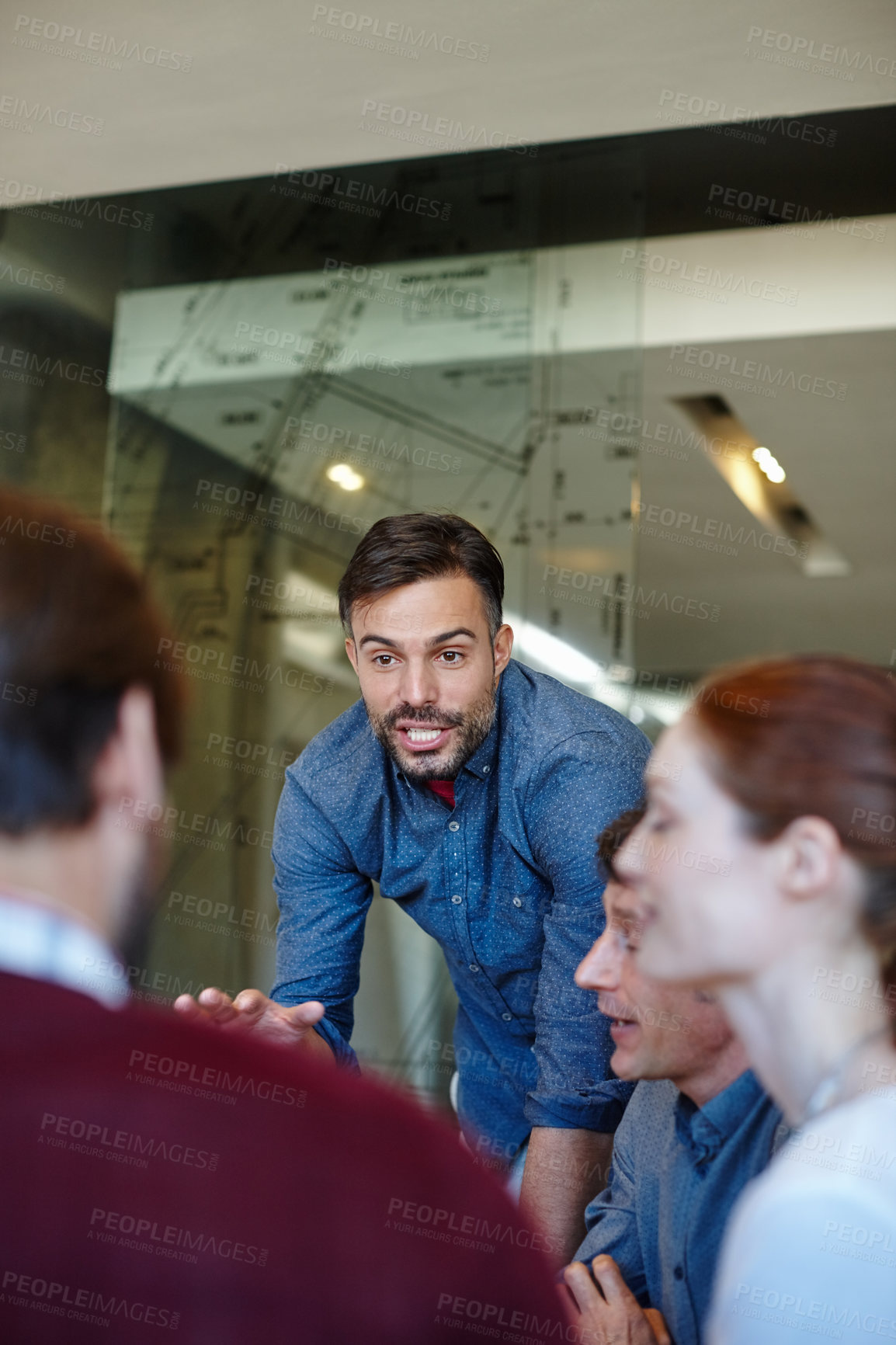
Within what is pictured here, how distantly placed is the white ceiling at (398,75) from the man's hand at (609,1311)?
3008mm

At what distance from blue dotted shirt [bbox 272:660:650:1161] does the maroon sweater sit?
1.37m

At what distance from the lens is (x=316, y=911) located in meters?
2.33

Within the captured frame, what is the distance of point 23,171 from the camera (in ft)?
14.4

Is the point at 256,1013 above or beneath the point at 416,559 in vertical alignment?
beneath

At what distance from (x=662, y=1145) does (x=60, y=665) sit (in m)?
1.10

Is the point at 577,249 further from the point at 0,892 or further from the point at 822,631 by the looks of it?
the point at 822,631

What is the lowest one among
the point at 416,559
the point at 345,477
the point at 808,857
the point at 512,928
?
the point at 512,928

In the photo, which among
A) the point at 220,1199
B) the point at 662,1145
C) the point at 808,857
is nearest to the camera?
the point at 220,1199

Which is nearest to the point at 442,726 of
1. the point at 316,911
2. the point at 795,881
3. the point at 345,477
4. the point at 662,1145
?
the point at 316,911

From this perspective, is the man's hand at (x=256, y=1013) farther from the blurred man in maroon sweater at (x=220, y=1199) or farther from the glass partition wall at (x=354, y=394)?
the glass partition wall at (x=354, y=394)

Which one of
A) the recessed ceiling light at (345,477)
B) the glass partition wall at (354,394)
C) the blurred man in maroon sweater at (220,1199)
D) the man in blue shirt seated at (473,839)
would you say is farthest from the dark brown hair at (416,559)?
the recessed ceiling light at (345,477)

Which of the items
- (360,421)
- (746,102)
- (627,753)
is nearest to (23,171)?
(360,421)

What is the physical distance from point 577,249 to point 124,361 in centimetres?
172

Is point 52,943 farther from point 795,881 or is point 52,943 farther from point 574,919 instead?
point 574,919
